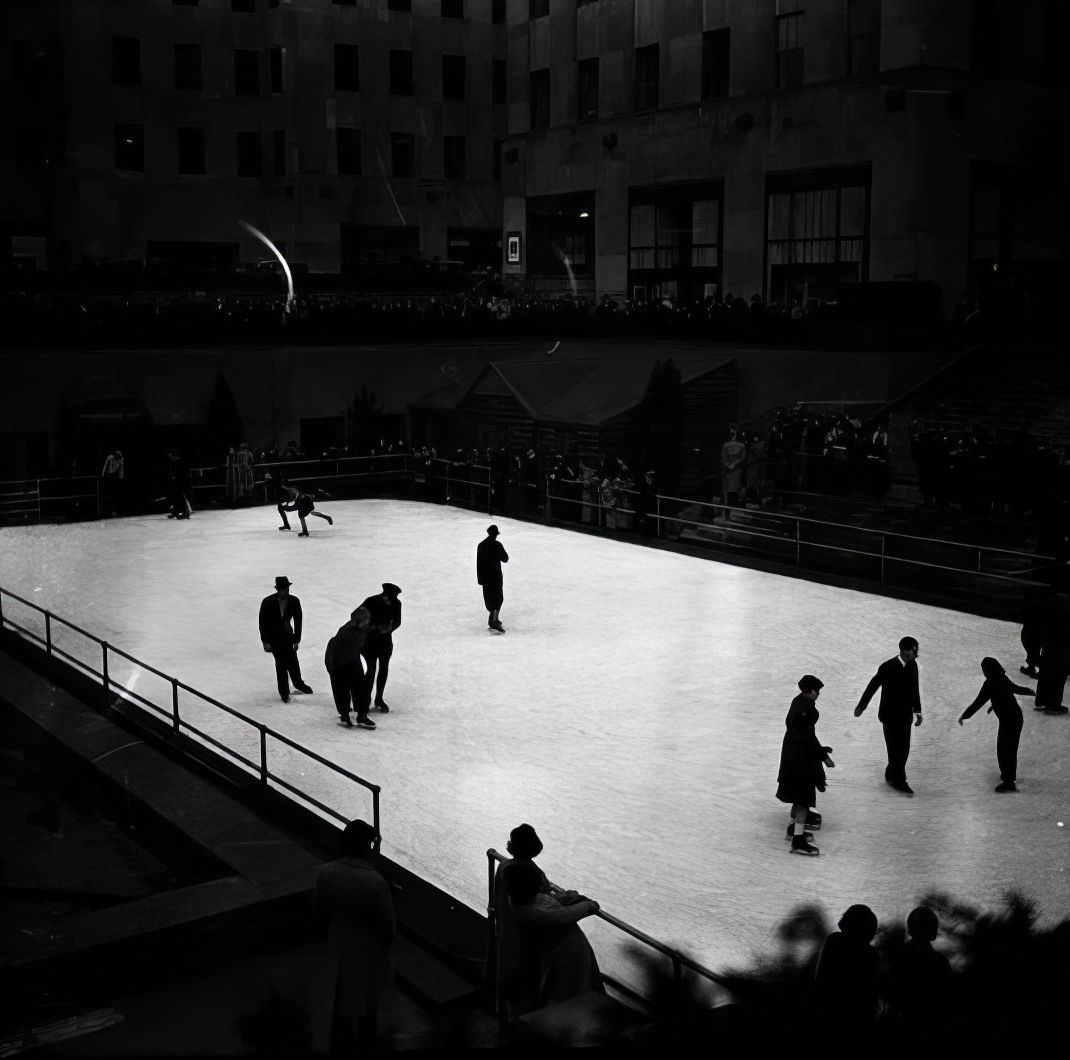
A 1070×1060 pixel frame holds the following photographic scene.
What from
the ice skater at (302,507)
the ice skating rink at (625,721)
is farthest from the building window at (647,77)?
the ice skating rink at (625,721)

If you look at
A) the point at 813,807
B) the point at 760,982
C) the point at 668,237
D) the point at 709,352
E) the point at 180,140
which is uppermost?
the point at 180,140

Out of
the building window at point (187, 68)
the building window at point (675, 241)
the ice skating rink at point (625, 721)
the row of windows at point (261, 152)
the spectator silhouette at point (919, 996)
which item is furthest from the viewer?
the building window at point (187, 68)

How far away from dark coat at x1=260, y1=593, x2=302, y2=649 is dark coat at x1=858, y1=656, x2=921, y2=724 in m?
5.48

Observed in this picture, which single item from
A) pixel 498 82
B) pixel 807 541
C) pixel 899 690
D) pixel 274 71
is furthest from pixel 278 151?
pixel 899 690

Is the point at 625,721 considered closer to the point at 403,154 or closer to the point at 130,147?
the point at 130,147

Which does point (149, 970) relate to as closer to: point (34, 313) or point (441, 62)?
point (34, 313)

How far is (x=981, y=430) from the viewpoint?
881 inches

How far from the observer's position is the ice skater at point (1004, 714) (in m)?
10.2

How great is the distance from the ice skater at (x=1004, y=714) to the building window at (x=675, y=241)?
1067 inches

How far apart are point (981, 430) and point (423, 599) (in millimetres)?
10074

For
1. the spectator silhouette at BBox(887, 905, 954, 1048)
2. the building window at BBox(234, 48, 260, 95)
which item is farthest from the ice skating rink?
the building window at BBox(234, 48, 260, 95)

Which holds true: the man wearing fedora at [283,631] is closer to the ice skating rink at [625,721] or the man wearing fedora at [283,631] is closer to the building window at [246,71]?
the ice skating rink at [625,721]

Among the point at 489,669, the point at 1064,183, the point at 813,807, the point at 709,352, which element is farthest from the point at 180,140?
the point at 813,807

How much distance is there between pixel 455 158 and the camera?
4738cm
